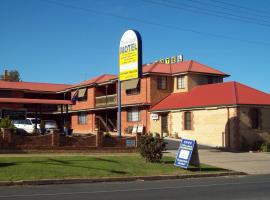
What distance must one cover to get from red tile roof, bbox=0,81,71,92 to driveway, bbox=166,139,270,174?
103 feet

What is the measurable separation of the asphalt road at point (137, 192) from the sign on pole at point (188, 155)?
16.4ft

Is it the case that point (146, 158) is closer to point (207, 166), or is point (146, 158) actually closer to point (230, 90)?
point (207, 166)

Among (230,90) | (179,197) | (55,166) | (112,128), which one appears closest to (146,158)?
(55,166)

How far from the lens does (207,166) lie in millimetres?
23766

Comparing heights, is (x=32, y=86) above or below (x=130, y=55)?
above

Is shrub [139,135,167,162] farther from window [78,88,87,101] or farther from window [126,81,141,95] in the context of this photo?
window [78,88,87,101]

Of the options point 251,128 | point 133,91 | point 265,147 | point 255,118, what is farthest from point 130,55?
point 133,91

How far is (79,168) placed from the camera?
19.3 m

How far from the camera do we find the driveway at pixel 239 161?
78.4 ft

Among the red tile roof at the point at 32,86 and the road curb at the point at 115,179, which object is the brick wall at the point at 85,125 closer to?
the red tile roof at the point at 32,86

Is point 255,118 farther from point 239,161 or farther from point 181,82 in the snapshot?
point 181,82

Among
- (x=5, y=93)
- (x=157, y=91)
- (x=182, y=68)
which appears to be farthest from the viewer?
(x=5, y=93)

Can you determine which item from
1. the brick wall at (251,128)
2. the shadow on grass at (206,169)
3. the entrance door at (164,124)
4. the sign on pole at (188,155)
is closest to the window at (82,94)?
the entrance door at (164,124)

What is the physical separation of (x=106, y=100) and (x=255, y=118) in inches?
749
